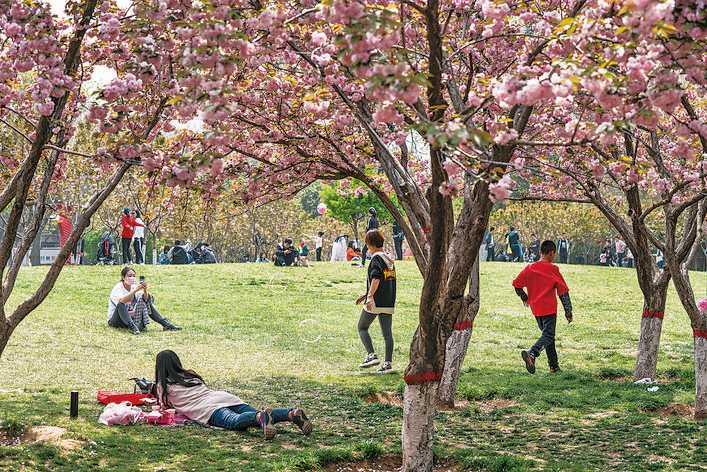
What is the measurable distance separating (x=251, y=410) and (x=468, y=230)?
3190 millimetres

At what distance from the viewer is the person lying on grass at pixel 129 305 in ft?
51.1

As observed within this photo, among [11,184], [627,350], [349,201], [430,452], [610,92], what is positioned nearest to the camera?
[610,92]

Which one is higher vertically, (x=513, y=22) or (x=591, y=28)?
(x=513, y=22)

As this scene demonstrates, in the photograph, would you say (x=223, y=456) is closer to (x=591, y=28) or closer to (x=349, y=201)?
(x=591, y=28)

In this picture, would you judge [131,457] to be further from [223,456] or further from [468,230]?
[468,230]

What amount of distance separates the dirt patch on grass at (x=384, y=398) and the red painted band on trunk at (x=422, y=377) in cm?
354

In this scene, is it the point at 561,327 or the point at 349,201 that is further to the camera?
the point at 349,201

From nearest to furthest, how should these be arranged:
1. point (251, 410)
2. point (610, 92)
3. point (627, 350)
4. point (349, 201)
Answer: point (610, 92) → point (251, 410) → point (627, 350) → point (349, 201)

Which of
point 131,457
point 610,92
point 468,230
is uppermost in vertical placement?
point 610,92

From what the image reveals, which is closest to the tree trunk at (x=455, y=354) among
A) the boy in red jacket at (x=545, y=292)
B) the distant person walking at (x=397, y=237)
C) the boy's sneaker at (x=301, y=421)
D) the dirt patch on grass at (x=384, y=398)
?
the dirt patch on grass at (x=384, y=398)

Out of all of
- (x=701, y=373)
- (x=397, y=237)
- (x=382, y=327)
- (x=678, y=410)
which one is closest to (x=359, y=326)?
(x=382, y=327)

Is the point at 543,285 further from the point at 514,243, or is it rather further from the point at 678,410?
the point at 514,243

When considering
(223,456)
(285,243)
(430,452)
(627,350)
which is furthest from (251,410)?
(285,243)

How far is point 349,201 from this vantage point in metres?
40.2
